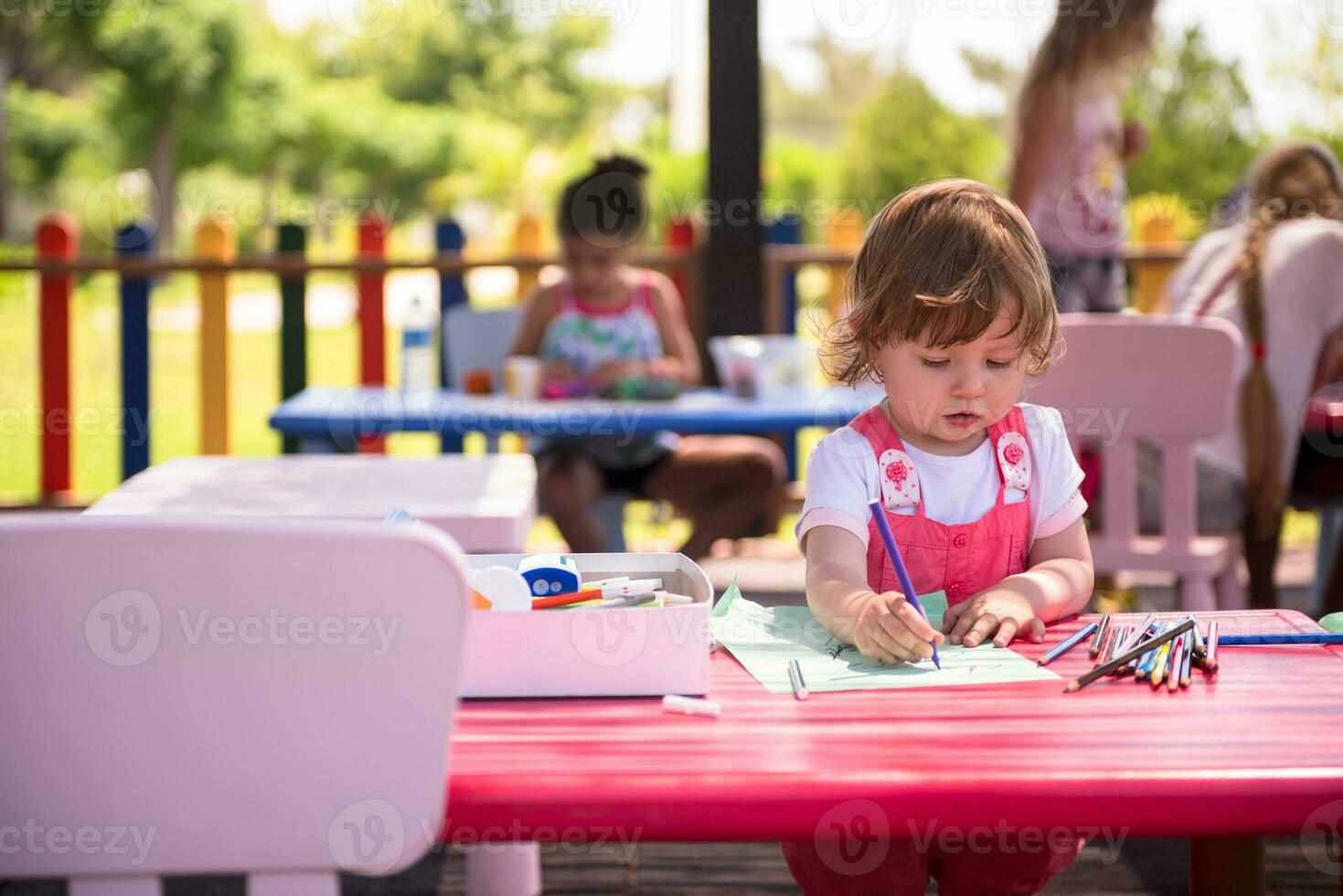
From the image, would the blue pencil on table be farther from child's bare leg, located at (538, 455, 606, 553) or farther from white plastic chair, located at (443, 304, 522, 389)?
white plastic chair, located at (443, 304, 522, 389)

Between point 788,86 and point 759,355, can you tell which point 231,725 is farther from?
point 788,86

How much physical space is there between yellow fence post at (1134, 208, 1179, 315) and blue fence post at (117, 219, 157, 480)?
3827 mm

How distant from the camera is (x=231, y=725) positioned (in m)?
0.88

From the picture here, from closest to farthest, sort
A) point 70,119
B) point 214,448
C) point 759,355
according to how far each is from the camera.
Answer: point 759,355
point 214,448
point 70,119

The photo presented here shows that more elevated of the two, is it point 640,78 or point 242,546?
point 640,78

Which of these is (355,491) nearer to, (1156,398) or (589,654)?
(589,654)

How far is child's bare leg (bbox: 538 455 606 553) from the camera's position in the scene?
3.98 m

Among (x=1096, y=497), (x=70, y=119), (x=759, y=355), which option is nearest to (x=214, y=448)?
Result: (x=759, y=355)

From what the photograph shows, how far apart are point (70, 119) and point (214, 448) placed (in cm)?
2379

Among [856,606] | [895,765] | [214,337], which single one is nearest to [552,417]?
[856,606]

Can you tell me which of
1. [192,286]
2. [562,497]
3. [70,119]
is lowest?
[562,497]

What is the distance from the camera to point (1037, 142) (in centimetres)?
412

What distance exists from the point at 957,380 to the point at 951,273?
104mm

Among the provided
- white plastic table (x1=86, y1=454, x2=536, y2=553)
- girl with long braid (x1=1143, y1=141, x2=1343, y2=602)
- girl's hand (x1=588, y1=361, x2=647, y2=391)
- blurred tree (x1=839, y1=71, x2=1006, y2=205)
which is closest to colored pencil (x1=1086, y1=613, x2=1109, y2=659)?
white plastic table (x1=86, y1=454, x2=536, y2=553)
